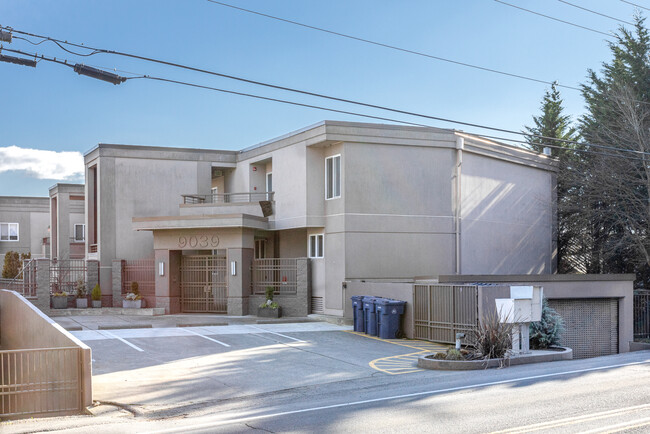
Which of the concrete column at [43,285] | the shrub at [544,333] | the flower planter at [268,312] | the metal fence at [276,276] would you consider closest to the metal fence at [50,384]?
the shrub at [544,333]

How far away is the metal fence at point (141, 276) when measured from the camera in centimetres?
2842

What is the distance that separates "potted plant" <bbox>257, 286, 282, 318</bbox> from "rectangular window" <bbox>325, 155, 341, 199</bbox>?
14.8ft

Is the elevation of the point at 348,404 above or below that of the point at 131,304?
above

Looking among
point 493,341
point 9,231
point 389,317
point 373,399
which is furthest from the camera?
point 9,231

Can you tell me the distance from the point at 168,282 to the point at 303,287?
5.92 metres

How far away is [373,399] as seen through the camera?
36.5 feet

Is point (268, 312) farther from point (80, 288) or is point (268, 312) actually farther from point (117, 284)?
point (80, 288)

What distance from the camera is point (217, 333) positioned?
20328 millimetres

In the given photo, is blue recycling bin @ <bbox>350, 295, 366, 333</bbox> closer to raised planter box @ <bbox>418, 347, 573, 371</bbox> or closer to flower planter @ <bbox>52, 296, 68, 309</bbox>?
raised planter box @ <bbox>418, 347, 573, 371</bbox>

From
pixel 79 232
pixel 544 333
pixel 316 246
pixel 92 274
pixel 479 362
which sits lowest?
pixel 479 362

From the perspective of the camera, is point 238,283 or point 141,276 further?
point 141,276

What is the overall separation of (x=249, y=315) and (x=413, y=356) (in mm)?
11002

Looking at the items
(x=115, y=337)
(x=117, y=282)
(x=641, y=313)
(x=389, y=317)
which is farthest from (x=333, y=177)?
(x=641, y=313)

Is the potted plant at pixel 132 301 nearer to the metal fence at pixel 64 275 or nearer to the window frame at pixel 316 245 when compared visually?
the metal fence at pixel 64 275
